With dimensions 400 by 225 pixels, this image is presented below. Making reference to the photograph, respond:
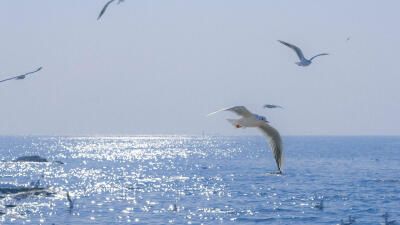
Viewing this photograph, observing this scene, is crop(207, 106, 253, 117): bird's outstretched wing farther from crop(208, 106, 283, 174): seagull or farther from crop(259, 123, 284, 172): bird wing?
crop(259, 123, 284, 172): bird wing

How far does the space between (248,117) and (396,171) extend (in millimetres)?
132178

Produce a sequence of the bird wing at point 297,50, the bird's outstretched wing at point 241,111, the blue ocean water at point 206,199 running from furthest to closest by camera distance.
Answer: the blue ocean water at point 206,199 < the bird wing at point 297,50 < the bird's outstretched wing at point 241,111

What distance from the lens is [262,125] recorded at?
553 inches

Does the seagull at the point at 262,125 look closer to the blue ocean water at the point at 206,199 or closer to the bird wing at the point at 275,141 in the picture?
the bird wing at the point at 275,141

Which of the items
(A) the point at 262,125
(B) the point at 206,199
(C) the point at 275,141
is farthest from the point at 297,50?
(B) the point at 206,199

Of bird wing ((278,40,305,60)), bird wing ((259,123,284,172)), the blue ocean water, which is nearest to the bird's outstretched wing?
bird wing ((259,123,284,172))

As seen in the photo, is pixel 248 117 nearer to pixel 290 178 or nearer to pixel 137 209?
pixel 137 209

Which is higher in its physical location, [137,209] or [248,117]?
[248,117]

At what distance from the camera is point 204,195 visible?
90438mm

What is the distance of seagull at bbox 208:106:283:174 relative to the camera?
13133 mm

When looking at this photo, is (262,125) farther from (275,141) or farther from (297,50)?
(297,50)

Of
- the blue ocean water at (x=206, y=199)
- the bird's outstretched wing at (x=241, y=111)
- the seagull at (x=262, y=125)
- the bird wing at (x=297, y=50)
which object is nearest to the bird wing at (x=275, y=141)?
the seagull at (x=262, y=125)

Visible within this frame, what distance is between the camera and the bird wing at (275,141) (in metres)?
12.9

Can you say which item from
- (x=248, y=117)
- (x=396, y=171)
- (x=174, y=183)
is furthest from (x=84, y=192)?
(x=248, y=117)
